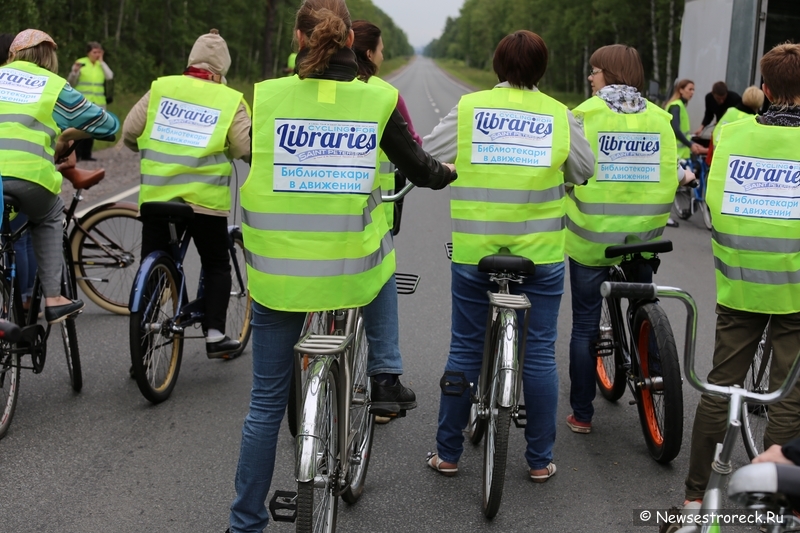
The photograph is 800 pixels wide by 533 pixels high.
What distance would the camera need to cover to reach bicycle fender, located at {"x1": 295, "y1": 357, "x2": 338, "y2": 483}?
3.16m

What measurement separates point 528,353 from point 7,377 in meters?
2.77

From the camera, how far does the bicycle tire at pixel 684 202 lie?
43.6ft

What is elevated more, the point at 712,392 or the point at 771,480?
the point at 771,480

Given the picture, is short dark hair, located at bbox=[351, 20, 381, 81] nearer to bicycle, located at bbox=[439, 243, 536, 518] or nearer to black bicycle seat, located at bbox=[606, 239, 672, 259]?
bicycle, located at bbox=[439, 243, 536, 518]

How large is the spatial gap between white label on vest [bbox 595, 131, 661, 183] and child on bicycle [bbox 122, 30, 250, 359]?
1.95m

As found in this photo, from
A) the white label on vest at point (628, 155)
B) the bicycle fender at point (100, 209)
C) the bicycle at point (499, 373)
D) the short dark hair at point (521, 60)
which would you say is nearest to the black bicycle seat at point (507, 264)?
the bicycle at point (499, 373)

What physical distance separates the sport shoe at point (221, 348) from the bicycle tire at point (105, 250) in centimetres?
136

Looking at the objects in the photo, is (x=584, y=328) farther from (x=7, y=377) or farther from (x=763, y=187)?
(x=7, y=377)

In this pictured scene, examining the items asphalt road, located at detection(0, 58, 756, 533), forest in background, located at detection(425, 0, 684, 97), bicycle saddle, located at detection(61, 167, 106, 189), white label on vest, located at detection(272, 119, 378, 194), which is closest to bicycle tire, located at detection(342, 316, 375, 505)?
asphalt road, located at detection(0, 58, 756, 533)

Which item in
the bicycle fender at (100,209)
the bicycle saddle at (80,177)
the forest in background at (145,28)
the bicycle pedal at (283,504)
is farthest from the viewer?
the forest in background at (145,28)

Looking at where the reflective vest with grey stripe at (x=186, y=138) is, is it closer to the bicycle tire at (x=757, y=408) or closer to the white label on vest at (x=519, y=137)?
the white label on vest at (x=519, y=137)

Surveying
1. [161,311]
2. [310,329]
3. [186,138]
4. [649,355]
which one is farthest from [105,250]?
[649,355]

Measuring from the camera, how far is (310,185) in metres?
3.36

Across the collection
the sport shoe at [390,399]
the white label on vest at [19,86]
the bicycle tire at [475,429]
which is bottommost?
the bicycle tire at [475,429]
